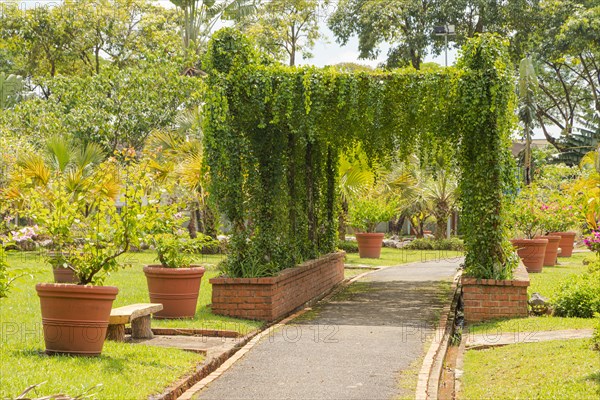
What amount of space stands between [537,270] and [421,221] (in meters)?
16.2

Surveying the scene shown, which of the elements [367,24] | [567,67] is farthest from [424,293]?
[567,67]

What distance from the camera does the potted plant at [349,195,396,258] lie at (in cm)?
2697

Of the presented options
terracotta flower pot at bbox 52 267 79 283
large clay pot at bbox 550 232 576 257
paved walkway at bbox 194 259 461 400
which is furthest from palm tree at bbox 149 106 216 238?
large clay pot at bbox 550 232 576 257

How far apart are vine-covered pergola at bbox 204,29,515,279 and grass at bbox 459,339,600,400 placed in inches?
121

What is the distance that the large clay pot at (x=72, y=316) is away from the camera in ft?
26.4

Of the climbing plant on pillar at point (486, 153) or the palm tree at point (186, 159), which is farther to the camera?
the palm tree at point (186, 159)

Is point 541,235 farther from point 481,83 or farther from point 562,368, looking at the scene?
point 562,368

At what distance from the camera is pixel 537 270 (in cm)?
1969

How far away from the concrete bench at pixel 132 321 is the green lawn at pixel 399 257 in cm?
1422

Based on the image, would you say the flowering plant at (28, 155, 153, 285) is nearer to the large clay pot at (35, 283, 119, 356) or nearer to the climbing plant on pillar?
the large clay pot at (35, 283, 119, 356)

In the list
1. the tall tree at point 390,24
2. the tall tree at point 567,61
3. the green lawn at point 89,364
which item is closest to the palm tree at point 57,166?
Answer: the green lawn at point 89,364

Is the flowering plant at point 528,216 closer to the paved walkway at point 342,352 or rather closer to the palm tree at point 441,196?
the paved walkway at point 342,352

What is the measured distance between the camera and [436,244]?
31.8 m

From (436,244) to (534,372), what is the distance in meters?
24.0
